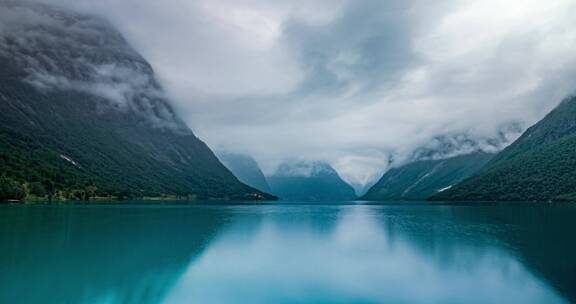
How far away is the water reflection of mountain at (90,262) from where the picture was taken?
93.0 feet

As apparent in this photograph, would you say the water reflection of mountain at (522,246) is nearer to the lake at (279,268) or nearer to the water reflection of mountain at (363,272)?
the lake at (279,268)

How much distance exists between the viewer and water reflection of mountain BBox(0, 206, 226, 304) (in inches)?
Answer: 1117

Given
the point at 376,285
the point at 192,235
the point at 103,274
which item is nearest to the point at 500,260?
the point at 376,285

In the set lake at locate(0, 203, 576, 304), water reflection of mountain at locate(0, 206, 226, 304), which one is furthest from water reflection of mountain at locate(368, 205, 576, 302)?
water reflection of mountain at locate(0, 206, 226, 304)

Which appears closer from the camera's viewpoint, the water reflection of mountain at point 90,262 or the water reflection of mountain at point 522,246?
the water reflection of mountain at point 90,262

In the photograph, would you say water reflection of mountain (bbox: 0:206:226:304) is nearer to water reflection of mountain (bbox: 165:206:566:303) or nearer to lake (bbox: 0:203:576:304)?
lake (bbox: 0:203:576:304)

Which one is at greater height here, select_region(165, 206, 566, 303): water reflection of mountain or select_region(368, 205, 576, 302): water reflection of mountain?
select_region(368, 205, 576, 302): water reflection of mountain

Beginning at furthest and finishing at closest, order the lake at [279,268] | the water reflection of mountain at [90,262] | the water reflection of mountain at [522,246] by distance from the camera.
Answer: the water reflection of mountain at [522,246] → the lake at [279,268] → the water reflection of mountain at [90,262]

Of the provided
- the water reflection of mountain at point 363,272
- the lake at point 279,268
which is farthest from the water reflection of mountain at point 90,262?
the water reflection of mountain at point 363,272

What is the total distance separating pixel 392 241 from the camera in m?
60.4

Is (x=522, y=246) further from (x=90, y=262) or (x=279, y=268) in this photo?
(x=90, y=262)

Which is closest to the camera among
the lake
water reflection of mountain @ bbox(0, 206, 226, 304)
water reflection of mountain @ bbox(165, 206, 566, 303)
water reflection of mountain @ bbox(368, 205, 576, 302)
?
water reflection of mountain @ bbox(0, 206, 226, 304)

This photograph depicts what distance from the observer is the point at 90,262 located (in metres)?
39.3

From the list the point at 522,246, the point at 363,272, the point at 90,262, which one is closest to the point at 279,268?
the point at 363,272
